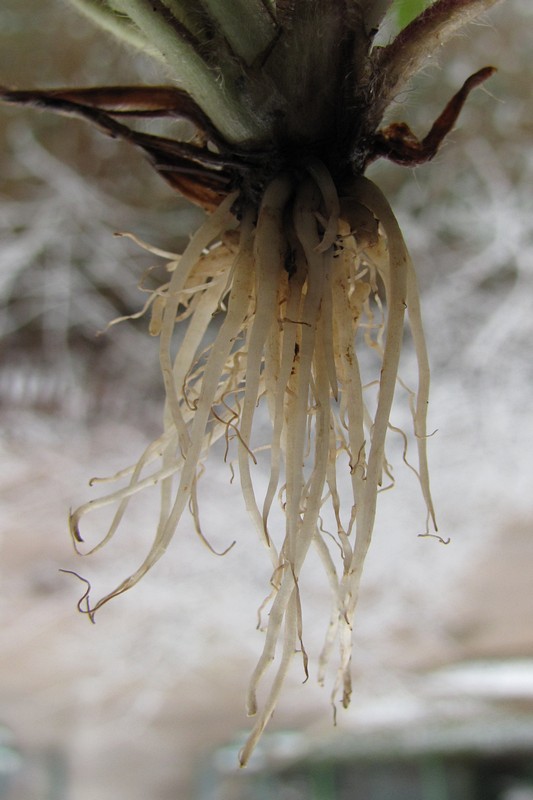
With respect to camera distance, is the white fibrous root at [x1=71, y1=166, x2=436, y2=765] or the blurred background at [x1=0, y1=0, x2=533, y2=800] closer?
the white fibrous root at [x1=71, y1=166, x2=436, y2=765]

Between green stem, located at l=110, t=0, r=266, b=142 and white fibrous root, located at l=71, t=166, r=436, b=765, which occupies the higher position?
green stem, located at l=110, t=0, r=266, b=142

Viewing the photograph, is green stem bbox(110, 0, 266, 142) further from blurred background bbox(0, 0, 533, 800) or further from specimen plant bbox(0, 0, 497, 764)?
blurred background bbox(0, 0, 533, 800)

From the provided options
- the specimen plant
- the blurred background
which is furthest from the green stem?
the blurred background

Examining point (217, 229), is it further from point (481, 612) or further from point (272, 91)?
point (481, 612)

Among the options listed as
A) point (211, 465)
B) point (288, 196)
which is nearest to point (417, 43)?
point (288, 196)

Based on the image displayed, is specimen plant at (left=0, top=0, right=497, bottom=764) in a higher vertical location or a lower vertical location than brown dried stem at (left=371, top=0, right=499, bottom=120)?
lower

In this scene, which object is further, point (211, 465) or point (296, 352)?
point (211, 465)

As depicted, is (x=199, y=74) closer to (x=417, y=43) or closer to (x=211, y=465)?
(x=417, y=43)

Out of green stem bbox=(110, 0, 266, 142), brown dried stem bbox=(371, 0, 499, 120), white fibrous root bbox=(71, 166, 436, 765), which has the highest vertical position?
brown dried stem bbox=(371, 0, 499, 120)
